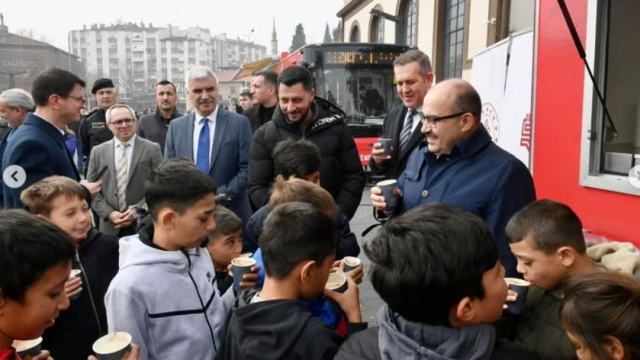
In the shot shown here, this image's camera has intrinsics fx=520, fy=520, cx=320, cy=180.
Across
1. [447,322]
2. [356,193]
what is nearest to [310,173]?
[356,193]

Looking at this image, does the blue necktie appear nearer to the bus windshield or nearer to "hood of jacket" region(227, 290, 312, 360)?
"hood of jacket" region(227, 290, 312, 360)

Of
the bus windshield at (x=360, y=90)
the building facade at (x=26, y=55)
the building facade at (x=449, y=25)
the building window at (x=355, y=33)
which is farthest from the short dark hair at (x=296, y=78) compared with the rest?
the building facade at (x=26, y=55)

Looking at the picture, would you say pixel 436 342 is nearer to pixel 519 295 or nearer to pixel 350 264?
pixel 519 295

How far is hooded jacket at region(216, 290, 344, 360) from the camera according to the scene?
1.68 metres

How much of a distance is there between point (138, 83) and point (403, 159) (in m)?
123

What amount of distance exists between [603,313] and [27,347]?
181 centimetres

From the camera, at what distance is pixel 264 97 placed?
6145 mm

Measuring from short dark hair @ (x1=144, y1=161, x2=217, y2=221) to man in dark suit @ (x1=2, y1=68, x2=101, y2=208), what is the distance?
3.92ft

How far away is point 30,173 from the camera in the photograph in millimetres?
3473

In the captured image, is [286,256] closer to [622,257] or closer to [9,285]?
[9,285]

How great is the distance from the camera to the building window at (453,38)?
50.0 ft

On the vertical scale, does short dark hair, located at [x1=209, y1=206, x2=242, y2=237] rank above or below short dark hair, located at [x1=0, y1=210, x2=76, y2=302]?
below

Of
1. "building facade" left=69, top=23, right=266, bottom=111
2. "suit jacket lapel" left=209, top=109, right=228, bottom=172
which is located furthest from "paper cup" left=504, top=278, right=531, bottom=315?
"building facade" left=69, top=23, right=266, bottom=111

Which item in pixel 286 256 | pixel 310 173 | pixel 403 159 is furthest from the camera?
pixel 403 159
